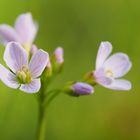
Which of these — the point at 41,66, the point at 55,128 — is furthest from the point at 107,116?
the point at 41,66

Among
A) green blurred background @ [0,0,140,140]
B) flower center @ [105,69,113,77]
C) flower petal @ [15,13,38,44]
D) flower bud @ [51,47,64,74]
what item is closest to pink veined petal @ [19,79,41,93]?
flower bud @ [51,47,64,74]

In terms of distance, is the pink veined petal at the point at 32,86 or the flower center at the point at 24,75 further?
the flower center at the point at 24,75

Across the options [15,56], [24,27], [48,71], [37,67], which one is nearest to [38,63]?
[37,67]

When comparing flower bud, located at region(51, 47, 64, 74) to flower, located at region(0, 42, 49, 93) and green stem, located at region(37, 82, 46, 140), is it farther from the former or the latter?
flower, located at region(0, 42, 49, 93)

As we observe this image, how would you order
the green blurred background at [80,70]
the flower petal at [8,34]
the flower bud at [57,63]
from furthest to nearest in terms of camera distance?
the green blurred background at [80,70]
the flower petal at [8,34]
the flower bud at [57,63]

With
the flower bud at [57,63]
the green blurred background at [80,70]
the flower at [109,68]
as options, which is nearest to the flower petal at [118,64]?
the flower at [109,68]

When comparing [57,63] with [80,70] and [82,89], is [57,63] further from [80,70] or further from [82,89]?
[80,70]

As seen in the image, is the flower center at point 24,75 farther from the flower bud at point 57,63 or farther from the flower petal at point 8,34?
the flower petal at point 8,34
